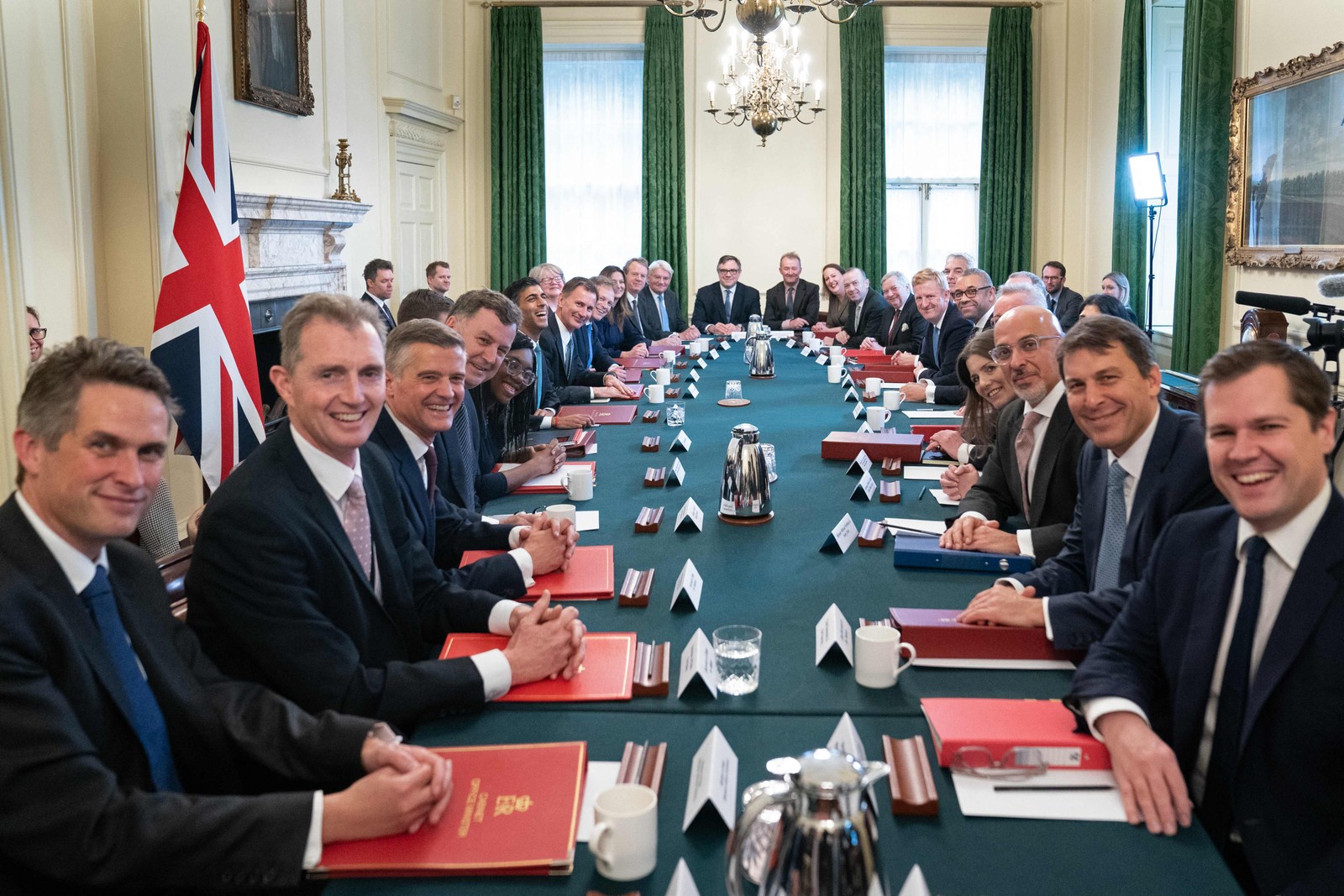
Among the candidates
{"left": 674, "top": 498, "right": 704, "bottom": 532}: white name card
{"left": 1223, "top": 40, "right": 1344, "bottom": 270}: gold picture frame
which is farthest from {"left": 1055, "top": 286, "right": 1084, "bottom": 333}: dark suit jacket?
{"left": 674, "top": 498, "right": 704, "bottom": 532}: white name card

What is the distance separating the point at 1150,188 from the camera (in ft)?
29.3

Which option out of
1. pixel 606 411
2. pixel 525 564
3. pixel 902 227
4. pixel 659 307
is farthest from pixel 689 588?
pixel 902 227

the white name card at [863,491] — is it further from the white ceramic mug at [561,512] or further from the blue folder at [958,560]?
the white ceramic mug at [561,512]

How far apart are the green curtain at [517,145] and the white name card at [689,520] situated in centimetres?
841

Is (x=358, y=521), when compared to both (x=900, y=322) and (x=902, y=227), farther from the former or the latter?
(x=902, y=227)

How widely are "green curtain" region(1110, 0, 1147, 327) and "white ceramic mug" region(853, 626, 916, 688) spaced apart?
27.5ft

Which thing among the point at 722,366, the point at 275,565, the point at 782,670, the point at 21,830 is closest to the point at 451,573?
the point at 275,565

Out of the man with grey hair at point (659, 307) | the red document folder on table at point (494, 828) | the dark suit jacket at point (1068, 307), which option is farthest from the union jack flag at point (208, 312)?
the dark suit jacket at point (1068, 307)

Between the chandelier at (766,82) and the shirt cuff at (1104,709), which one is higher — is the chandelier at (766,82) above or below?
above

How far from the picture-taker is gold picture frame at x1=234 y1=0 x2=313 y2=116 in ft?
21.6

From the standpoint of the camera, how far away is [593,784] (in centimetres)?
158

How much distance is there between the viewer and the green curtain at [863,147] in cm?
1096

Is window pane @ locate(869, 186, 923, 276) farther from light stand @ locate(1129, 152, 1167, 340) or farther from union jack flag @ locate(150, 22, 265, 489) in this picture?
union jack flag @ locate(150, 22, 265, 489)

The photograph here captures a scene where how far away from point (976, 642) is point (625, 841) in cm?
95
